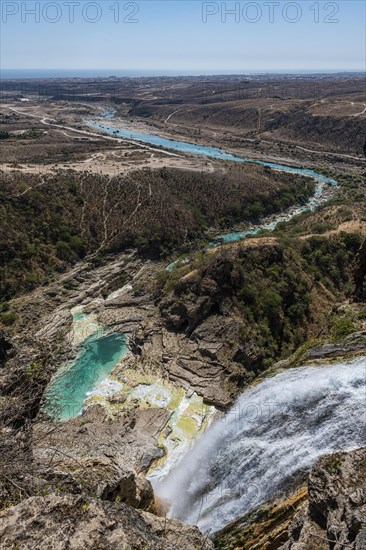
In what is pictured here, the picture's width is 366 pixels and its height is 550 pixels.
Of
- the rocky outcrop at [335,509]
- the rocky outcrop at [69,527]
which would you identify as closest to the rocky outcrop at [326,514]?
the rocky outcrop at [335,509]

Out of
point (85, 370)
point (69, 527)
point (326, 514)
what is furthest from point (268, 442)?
point (85, 370)

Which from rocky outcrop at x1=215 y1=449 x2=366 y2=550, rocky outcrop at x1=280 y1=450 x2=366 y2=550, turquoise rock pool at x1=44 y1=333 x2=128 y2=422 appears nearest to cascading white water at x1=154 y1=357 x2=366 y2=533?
rocky outcrop at x1=215 y1=449 x2=366 y2=550

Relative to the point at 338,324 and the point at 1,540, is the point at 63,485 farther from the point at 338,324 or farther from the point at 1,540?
the point at 338,324

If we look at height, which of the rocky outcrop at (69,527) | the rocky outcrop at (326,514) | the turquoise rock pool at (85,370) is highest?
the rocky outcrop at (69,527)

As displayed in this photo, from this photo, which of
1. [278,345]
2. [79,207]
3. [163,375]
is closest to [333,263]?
[278,345]

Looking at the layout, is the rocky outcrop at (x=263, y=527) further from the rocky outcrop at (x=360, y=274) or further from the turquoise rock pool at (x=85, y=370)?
the rocky outcrop at (x=360, y=274)
